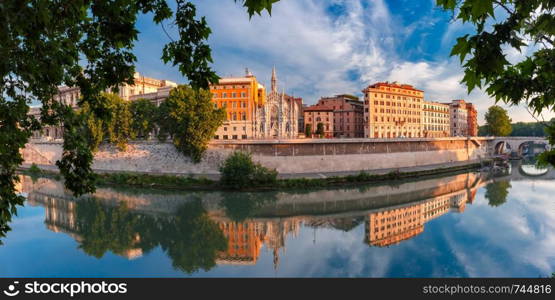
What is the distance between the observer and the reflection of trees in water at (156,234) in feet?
44.4

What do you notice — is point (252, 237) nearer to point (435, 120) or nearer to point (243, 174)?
point (243, 174)

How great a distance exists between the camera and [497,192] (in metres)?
26.6

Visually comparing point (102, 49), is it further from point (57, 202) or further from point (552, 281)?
point (57, 202)

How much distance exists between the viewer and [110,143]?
33906mm

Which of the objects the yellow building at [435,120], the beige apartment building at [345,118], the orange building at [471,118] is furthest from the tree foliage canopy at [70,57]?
the orange building at [471,118]

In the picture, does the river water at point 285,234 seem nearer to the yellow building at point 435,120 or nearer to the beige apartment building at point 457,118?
the yellow building at point 435,120

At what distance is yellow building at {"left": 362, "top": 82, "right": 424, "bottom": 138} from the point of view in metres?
51.8

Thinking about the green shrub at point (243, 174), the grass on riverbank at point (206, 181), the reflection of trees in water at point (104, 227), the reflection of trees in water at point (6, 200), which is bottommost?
the reflection of trees in water at point (104, 227)

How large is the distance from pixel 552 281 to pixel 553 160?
4438 mm

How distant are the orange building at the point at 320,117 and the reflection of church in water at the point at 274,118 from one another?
1035cm

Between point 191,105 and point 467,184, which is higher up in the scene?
point 191,105

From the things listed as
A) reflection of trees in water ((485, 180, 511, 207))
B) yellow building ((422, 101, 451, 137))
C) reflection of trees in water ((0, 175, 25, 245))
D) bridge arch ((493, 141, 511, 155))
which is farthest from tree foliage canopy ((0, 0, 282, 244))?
bridge arch ((493, 141, 511, 155))

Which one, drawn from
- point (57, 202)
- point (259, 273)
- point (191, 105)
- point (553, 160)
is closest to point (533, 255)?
point (259, 273)

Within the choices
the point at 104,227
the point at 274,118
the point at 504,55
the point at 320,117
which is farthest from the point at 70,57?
the point at 320,117
